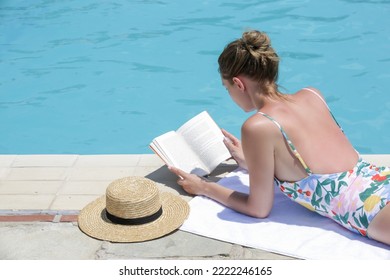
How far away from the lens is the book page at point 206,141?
4.59 metres

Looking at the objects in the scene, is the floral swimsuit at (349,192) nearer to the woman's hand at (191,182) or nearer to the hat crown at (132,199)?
the woman's hand at (191,182)

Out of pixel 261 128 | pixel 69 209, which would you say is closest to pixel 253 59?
pixel 261 128

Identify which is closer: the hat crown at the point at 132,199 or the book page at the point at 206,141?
the hat crown at the point at 132,199

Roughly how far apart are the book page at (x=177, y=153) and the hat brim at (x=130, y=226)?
13.2 inches

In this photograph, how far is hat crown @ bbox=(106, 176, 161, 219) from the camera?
3.82 m

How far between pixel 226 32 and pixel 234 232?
18.3ft

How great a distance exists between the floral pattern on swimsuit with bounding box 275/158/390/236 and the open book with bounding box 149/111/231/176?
0.81 m

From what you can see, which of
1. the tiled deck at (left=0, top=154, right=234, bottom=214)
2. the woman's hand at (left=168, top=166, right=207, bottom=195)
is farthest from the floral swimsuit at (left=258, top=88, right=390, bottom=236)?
the tiled deck at (left=0, top=154, right=234, bottom=214)

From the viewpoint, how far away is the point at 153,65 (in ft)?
27.0

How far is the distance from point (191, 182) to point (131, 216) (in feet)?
1.88

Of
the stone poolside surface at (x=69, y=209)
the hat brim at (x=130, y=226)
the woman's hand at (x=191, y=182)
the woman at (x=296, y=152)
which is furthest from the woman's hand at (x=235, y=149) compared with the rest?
the woman at (x=296, y=152)

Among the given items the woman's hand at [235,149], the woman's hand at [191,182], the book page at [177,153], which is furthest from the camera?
the woman's hand at [235,149]

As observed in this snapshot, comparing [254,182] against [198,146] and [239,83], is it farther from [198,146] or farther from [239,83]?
[198,146]

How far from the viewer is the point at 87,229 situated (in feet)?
12.8
